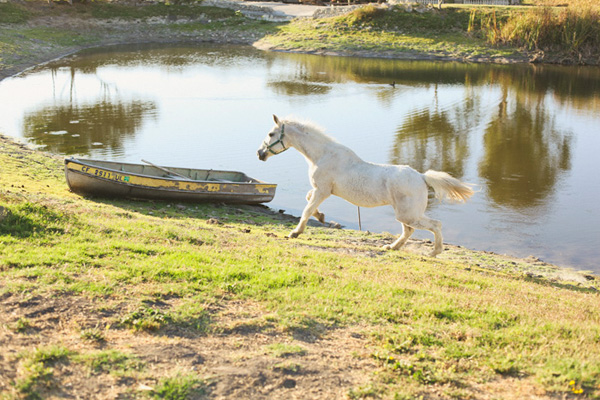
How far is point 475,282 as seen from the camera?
10.1 meters

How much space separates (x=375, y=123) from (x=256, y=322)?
25.1 metres

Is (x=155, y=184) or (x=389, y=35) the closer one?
(x=155, y=184)

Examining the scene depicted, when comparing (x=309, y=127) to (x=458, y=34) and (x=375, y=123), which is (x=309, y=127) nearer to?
(x=375, y=123)

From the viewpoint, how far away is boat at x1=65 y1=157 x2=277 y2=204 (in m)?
16.6

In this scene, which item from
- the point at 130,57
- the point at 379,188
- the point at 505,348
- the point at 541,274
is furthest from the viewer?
the point at 130,57

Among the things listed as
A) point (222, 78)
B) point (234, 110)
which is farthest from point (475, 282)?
point (222, 78)

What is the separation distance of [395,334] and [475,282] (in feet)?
11.2

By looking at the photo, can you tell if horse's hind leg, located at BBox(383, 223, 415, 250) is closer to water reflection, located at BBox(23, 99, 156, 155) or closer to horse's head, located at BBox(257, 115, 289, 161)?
horse's head, located at BBox(257, 115, 289, 161)

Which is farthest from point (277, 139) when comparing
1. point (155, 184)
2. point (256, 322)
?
point (256, 322)

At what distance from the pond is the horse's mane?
32 cm

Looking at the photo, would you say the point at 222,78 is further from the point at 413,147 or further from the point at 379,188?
the point at 379,188

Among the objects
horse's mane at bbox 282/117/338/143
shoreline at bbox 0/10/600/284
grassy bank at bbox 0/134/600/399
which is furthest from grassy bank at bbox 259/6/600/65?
grassy bank at bbox 0/134/600/399

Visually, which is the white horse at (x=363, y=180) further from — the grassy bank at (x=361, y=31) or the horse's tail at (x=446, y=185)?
the grassy bank at (x=361, y=31)

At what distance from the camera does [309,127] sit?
12.7 metres
